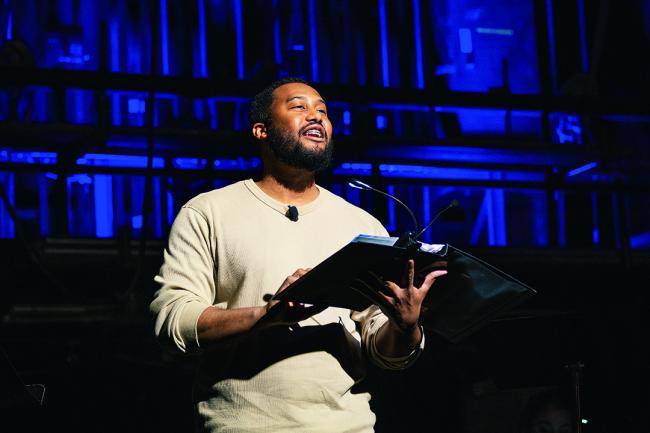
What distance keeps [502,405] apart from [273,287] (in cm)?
140

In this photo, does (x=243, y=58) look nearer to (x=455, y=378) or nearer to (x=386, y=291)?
(x=455, y=378)

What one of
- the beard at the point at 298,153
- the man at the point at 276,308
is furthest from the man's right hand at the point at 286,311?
the beard at the point at 298,153

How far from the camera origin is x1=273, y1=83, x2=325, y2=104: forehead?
2.71 m

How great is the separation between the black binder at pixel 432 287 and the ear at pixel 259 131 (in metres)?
0.70

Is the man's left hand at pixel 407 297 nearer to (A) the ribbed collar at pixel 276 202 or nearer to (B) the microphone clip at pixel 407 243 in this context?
(B) the microphone clip at pixel 407 243

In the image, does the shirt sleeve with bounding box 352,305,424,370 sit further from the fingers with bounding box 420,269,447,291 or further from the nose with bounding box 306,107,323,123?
the nose with bounding box 306,107,323,123

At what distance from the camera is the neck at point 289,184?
2.60 metres

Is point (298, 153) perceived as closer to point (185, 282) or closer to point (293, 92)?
point (293, 92)

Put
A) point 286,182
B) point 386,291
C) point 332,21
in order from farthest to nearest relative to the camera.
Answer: point 332,21 → point 286,182 → point 386,291

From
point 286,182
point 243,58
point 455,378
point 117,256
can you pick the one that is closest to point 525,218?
point 455,378

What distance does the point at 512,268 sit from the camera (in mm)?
4363

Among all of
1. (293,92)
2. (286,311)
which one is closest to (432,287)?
(286,311)

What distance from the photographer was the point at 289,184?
2621 mm

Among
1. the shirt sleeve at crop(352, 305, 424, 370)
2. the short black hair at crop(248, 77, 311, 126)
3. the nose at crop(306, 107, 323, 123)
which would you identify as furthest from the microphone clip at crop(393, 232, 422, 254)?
the short black hair at crop(248, 77, 311, 126)
